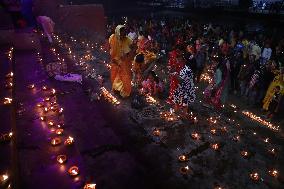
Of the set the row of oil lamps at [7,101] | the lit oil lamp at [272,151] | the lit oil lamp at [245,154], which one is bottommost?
the lit oil lamp at [272,151]

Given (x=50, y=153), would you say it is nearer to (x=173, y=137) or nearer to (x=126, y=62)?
(x=173, y=137)

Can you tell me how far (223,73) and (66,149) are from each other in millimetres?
6021

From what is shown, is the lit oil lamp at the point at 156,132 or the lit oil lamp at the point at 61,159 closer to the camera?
the lit oil lamp at the point at 61,159

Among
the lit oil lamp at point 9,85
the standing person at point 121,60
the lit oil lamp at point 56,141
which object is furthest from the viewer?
the standing person at point 121,60

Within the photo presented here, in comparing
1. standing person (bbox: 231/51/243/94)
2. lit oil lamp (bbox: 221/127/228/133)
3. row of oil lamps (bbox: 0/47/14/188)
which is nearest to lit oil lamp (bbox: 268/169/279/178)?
lit oil lamp (bbox: 221/127/228/133)

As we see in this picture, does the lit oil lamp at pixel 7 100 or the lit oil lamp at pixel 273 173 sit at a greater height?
the lit oil lamp at pixel 7 100

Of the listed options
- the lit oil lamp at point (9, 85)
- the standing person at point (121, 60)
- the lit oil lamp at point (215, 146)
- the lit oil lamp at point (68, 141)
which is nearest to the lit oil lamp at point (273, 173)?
the lit oil lamp at point (215, 146)

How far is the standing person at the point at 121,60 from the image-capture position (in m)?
9.51

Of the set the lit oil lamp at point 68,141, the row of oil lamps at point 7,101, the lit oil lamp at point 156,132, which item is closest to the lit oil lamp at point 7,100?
the row of oil lamps at point 7,101

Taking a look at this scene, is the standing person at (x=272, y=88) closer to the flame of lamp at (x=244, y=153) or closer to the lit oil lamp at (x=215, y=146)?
the flame of lamp at (x=244, y=153)

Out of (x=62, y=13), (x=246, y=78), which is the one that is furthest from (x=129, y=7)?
(x=246, y=78)

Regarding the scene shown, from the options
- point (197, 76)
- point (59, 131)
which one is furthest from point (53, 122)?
point (197, 76)

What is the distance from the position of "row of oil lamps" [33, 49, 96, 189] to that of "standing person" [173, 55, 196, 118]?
3.69 m

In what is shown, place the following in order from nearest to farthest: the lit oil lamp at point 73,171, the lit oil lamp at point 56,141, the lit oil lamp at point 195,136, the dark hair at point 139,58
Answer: the lit oil lamp at point 73,171, the lit oil lamp at point 56,141, the lit oil lamp at point 195,136, the dark hair at point 139,58
